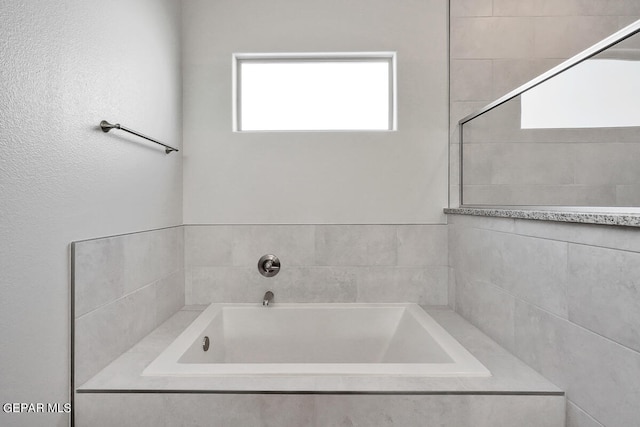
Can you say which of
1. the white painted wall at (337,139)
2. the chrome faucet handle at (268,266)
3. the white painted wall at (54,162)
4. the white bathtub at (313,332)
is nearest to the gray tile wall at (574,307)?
the white bathtub at (313,332)

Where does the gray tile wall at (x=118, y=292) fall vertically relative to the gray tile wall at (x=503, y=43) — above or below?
below

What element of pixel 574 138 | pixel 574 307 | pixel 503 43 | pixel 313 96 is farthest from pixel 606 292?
pixel 313 96

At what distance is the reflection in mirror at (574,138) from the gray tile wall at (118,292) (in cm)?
167

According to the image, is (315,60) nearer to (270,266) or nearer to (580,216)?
(270,266)

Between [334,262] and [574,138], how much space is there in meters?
1.36

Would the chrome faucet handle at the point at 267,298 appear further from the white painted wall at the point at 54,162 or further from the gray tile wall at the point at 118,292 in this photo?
the white painted wall at the point at 54,162

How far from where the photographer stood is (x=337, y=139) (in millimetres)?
2254

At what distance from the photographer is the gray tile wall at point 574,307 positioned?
0.95m

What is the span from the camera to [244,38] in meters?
2.27

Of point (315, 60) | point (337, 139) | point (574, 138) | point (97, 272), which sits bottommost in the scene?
point (97, 272)

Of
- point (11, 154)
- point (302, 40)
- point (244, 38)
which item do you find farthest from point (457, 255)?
point (11, 154)

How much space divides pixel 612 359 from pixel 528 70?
1.83 m

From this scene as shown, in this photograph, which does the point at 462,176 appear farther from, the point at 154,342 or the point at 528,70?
the point at 154,342

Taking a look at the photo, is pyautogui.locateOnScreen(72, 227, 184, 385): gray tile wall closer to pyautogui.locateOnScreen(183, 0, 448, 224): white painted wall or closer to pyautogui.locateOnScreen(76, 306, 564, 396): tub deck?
pyautogui.locateOnScreen(76, 306, 564, 396): tub deck
